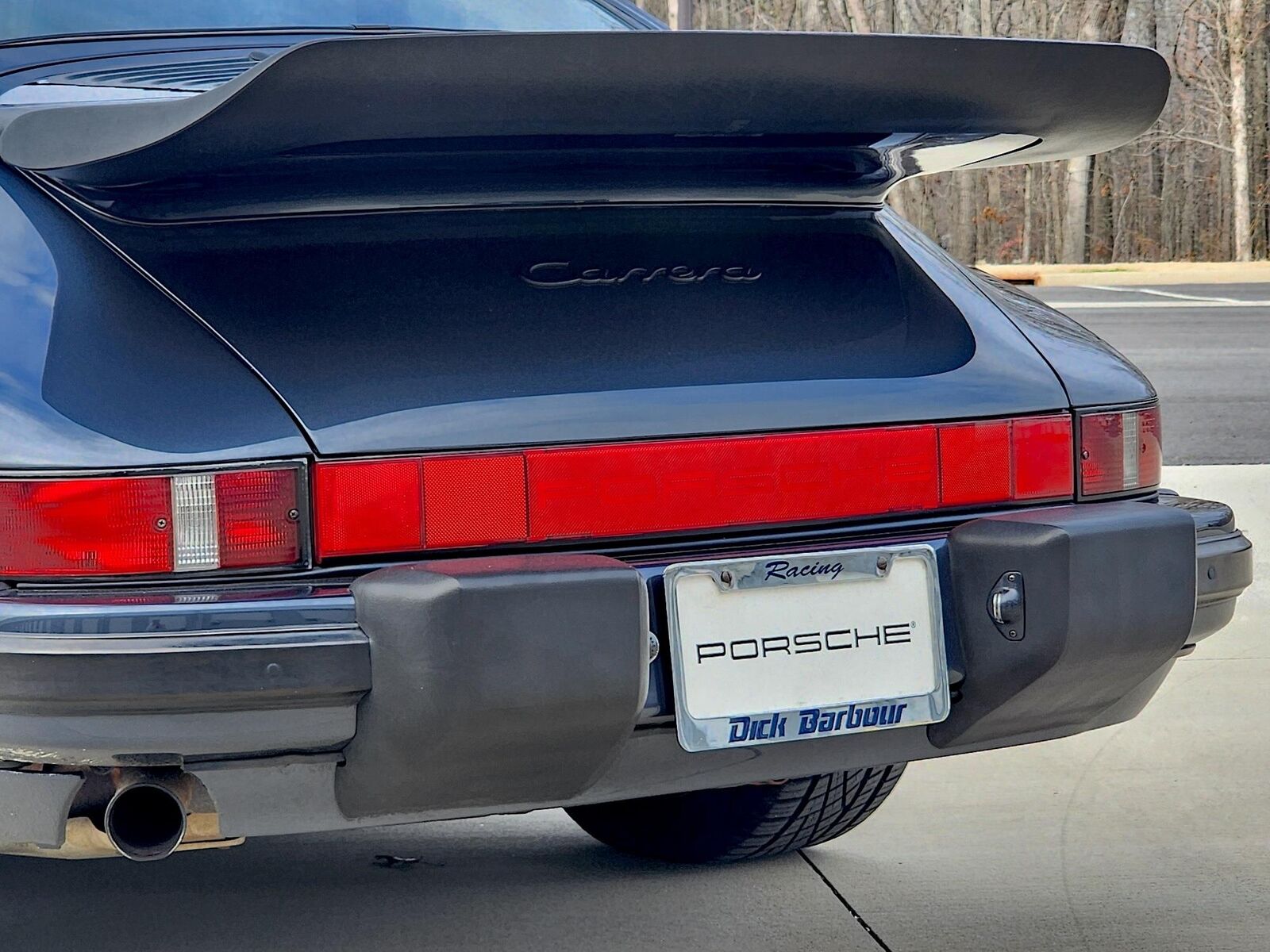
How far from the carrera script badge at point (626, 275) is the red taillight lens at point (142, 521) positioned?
17.5 inches

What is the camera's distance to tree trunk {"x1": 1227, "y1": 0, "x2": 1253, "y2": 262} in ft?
93.1

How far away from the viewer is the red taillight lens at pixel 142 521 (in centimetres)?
181

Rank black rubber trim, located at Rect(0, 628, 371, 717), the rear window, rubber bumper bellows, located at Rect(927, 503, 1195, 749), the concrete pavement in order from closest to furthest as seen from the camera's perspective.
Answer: black rubber trim, located at Rect(0, 628, 371, 717), rubber bumper bellows, located at Rect(927, 503, 1195, 749), the rear window, the concrete pavement

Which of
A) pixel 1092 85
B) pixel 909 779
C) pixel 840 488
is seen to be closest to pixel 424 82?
pixel 840 488

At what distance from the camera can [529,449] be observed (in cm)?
194

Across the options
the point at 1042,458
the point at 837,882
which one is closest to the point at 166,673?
the point at 1042,458

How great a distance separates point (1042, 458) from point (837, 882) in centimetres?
103

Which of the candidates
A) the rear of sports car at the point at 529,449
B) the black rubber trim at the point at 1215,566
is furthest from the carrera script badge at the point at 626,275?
the black rubber trim at the point at 1215,566

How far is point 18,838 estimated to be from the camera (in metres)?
1.84

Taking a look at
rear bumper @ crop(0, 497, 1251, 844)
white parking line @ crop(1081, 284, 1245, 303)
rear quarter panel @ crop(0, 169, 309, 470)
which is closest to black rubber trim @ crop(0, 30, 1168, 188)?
rear quarter panel @ crop(0, 169, 309, 470)

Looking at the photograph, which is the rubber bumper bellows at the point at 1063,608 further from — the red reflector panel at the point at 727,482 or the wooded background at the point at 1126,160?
the wooded background at the point at 1126,160

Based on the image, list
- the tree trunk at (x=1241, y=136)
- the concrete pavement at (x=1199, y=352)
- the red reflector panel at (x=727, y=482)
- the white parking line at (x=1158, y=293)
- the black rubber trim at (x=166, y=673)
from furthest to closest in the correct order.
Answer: the tree trunk at (x=1241, y=136) → the white parking line at (x=1158, y=293) → the concrete pavement at (x=1199, y=352) → the red reflector panel at (x=727, y=482) → the black rubber trim at (x=166, y=673)

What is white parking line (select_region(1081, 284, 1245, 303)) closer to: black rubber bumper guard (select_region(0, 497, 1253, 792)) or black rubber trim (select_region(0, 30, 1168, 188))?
black rubber trim (select_region(0, 30, 1168, 188))

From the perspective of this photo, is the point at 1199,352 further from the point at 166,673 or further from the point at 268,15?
the point at 166,673
